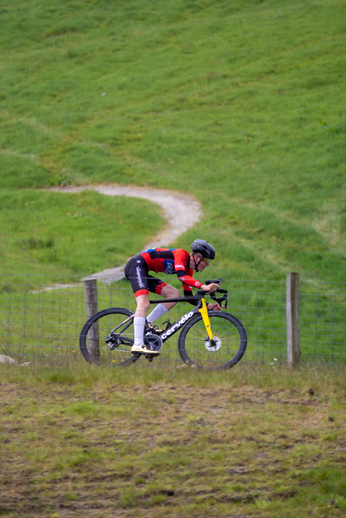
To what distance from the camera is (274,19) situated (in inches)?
1772

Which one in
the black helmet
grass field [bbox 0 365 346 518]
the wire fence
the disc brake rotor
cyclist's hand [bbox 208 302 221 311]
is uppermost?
the black helmet

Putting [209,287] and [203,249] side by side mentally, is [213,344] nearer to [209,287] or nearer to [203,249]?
[209,287]

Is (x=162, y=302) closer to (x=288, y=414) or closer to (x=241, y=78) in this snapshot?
(x=288, y=414)

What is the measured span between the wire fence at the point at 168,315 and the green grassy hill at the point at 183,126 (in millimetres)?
1382

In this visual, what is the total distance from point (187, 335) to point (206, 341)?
0.27m

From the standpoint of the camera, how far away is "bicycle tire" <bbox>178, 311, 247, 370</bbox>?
716 cm

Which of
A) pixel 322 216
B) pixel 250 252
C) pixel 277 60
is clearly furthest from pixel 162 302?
pixel 277 60

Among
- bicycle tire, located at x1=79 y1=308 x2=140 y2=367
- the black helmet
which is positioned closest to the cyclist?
the black helmet

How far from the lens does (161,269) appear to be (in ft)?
24.4

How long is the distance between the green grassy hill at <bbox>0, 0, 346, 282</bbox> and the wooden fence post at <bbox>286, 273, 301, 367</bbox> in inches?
380

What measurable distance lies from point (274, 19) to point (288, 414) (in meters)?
45.0

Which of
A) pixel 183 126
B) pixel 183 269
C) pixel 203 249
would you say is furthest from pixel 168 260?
pixel 183 126

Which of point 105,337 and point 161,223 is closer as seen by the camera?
point 105,337

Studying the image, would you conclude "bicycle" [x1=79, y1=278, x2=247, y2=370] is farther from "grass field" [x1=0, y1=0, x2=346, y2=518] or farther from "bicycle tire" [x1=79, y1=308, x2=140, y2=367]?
"grass field" [x1=0, y1=0, x2=346, y2=518]
